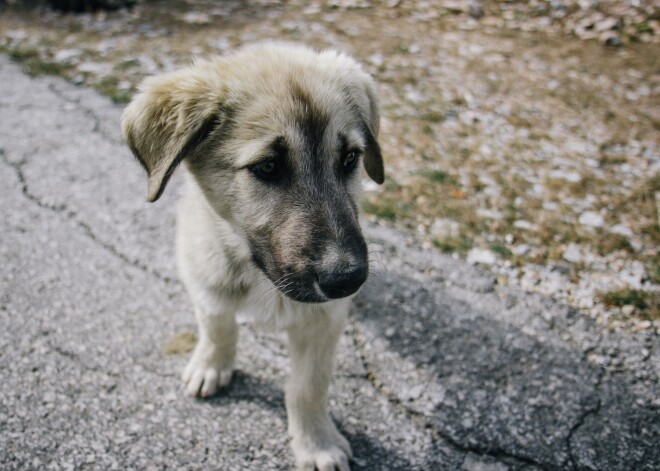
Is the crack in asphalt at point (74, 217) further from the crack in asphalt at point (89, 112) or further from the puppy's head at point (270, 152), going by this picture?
the puppy's head at point (270, 152)

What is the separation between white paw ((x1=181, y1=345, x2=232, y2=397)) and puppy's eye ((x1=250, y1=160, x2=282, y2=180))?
104 cm

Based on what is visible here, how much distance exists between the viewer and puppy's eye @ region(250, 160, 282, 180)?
215 cm

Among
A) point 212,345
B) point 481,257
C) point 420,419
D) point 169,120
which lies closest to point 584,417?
point 420,419

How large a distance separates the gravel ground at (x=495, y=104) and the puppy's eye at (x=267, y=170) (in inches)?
A: 72.3

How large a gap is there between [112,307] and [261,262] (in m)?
1.43

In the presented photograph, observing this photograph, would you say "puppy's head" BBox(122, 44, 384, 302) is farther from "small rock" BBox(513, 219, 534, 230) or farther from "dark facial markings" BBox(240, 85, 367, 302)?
"small rock" BBox(513, 219, 534, 230)

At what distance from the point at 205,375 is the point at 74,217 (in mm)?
1814

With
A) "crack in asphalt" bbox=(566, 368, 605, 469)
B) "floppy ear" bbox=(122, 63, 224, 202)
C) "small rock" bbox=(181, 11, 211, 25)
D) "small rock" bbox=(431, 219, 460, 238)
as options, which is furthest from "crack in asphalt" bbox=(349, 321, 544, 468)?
"small rock" bbox=(181, 11, 211, 25)

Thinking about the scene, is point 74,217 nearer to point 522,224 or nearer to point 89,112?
point 89,112

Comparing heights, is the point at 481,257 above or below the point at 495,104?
below

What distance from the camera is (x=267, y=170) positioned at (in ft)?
7.06

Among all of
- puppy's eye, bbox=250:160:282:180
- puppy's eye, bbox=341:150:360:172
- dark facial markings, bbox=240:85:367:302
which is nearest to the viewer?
dark facial markings, bbox=240:85:367:302

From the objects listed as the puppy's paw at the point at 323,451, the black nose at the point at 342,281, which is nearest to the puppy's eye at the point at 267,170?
the black nose at the point at 342,281

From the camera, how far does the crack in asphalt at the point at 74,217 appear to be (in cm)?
345
